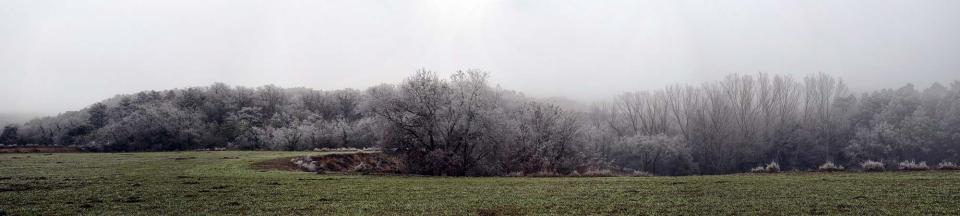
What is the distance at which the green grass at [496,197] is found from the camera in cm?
1819

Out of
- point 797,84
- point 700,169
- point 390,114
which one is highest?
point 797,84

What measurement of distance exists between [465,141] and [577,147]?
2929 centimetres

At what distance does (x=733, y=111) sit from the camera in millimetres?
107875

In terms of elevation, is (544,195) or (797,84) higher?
(797,84)

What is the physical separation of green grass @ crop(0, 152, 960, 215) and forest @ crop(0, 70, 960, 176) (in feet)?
67.1

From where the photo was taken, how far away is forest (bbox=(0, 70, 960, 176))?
162ft

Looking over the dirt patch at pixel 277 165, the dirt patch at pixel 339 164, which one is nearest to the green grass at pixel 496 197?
the dirt patch at pixel 277 165

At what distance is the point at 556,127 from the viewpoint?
232ft

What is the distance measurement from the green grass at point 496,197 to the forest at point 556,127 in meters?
20.5

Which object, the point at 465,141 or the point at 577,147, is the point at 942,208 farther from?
the point at 577,147

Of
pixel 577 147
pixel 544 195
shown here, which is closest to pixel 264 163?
pixel 544 195

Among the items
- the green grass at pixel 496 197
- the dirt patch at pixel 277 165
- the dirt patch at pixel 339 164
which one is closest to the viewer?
the green grass at pixel 496 197

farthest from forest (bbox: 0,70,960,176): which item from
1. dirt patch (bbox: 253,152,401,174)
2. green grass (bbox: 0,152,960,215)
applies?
green grass (bbox: 0,152,960,215)

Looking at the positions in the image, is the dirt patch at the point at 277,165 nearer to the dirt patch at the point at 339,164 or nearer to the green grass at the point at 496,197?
the dirt patch at the point at 339,164
